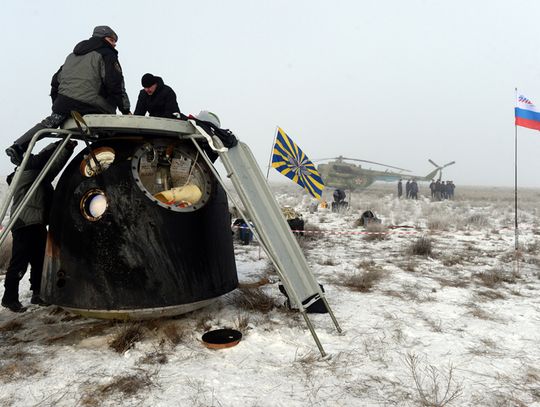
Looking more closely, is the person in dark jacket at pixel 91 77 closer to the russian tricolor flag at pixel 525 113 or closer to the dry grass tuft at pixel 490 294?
the dry grass tuft at pixel 490 294

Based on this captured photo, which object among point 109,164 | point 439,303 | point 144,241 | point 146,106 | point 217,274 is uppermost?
point 146,106

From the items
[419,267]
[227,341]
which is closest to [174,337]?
[227,341]

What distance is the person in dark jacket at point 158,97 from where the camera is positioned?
15.1 ft

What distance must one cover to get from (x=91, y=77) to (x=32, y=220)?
1.79 metres

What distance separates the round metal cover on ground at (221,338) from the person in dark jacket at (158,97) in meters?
2.70

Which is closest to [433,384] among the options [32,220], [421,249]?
[32,220]

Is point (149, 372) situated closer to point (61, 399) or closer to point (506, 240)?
point (61, 399)

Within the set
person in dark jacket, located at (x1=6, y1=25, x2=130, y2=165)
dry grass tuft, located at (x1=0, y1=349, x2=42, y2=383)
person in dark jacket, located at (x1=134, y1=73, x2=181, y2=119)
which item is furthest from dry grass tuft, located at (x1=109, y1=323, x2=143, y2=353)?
person in dark jacket, located at (x1=134, y1=73, x2=181, y2=119)

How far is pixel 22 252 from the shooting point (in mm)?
4414

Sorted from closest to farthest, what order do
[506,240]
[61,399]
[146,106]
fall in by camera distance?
1. [61,399]
2. [146,106]
3. [506,240]

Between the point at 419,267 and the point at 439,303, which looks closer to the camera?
the point at 439,303

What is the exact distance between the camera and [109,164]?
13.0 feet

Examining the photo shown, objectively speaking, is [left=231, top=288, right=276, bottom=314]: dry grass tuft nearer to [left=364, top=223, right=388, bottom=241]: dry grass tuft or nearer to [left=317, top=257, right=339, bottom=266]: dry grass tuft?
[left=317, top=257, right=339, bottom=266]: dry grass tuft

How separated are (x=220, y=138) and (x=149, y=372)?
243cm
